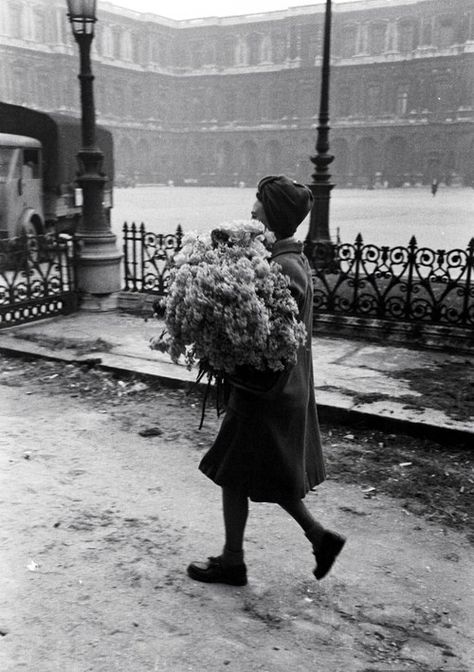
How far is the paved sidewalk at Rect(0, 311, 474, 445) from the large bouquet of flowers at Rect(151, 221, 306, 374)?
2392 millimetres

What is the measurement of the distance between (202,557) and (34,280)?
559cm

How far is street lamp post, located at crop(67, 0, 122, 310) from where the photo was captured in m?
8.41

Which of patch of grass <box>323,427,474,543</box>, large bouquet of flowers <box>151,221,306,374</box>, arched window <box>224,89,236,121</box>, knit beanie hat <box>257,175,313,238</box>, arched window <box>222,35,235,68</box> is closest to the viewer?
large bouquet of flowers <box>151,221,306,374</box>

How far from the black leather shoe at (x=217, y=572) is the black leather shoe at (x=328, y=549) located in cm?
33

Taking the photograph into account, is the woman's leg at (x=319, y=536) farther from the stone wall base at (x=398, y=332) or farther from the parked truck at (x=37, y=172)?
the parked truck at (x=37, y=172)

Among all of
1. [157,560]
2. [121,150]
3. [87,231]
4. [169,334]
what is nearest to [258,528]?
[157,560]

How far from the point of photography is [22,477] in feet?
13.5

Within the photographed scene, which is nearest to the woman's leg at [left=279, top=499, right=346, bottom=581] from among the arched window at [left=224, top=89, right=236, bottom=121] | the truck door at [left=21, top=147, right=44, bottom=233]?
the truck door at [left=21, top=147, right=44, bottom=233]

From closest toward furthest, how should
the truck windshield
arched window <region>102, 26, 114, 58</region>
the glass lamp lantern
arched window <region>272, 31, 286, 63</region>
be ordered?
1. the glass lamp lantern
2. the truck windshield
3. arched window <region>102, 26, 114, 58</region>
4. arched window <region>272, 31, 286, 63</region>

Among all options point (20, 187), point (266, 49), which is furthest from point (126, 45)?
point (20, 187)

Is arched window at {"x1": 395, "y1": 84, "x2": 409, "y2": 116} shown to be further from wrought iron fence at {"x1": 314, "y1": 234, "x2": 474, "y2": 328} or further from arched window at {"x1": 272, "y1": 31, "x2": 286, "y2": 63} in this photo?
wrought iron fence at {"x1": 314, "y1": 234, "x2": 474, "y2": 328}

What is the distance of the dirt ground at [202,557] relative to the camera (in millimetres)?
2596

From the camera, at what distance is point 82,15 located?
8.34m

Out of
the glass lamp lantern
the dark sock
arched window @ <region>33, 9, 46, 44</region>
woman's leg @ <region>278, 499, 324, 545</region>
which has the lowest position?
the dark sock
